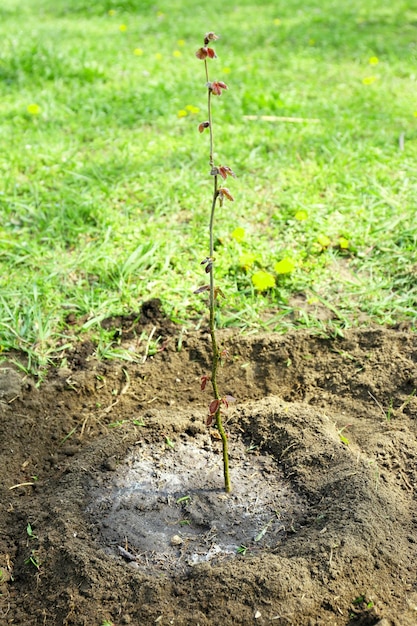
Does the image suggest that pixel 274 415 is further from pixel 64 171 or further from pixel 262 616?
pixel 64 171

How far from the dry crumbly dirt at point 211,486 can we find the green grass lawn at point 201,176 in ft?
0.86

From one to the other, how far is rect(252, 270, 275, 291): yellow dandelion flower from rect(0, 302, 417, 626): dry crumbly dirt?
0.37 metres

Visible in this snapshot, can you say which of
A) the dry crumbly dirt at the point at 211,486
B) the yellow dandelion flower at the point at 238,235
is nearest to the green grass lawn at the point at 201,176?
the yellow dandelion flower at the point at 238,235

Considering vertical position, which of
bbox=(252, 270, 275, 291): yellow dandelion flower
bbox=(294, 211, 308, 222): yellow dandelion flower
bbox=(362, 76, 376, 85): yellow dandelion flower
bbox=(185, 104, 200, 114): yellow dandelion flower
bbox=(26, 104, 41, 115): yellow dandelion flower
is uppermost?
bbox=(362, 76, 376, 85): yellow dandelion flower

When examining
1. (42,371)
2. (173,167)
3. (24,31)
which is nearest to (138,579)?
(42,371)

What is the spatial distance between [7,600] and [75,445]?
79 cm

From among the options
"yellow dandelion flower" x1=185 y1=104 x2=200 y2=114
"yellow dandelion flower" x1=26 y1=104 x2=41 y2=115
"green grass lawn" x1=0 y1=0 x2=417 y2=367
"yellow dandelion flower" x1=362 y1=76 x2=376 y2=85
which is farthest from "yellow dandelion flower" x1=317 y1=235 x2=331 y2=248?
"yellow dandelion flower" x1=26 y1=104 x2=41 y2=115

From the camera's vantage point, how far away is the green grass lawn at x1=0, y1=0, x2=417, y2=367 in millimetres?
3777

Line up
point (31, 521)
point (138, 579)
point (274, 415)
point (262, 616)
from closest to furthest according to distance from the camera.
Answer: point (262, 616), point (138, 579), point (31, 521), point (274, 415)

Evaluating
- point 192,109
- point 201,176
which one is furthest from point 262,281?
point 192,109

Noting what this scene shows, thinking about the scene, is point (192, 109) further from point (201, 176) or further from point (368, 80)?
point (368, 80)

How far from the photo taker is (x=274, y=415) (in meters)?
2.99

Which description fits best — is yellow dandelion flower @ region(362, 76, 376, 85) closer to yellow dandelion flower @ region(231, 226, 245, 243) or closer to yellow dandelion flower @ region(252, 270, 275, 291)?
yellow dandelion flower @ region(231, 226, 245, 243)

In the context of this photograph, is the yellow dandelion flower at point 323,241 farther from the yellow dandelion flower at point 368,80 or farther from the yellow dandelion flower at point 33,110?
the yellow dandelion flower at point 33,110
